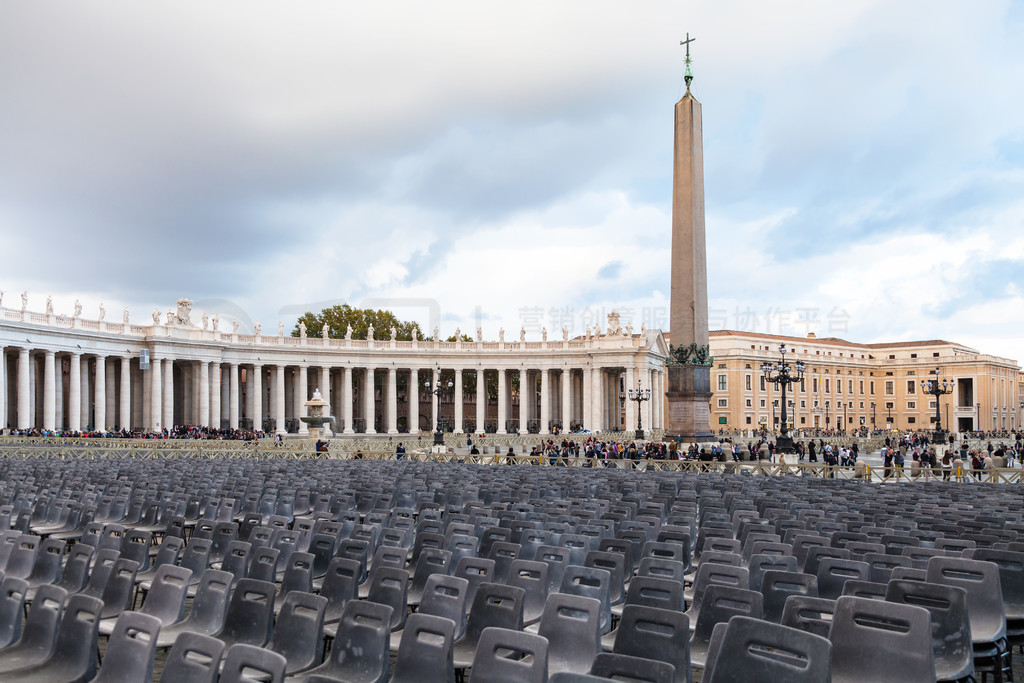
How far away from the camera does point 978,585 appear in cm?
681

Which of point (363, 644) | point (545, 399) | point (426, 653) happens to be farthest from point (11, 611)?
point (545, 399)

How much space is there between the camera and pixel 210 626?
707 centimetres

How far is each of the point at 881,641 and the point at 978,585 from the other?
2243 mm

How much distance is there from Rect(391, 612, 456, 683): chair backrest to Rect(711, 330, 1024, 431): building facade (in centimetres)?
10957

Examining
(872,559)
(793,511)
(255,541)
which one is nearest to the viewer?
(872,559)

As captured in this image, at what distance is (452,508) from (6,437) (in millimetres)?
41801

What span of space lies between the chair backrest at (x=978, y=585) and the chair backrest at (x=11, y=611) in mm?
7813

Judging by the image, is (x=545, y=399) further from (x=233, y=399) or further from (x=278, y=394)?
(x=233, y=399)

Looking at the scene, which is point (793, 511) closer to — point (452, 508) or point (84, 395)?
point (452, 508)

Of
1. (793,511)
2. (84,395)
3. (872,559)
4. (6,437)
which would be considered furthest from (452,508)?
(84,395)

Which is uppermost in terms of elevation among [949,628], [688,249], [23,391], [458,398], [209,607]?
[688,249]

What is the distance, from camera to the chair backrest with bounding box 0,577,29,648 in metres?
6.68

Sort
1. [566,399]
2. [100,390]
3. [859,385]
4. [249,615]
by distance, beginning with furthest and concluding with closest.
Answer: [859,385], [566,399], [100,390], [249,615]

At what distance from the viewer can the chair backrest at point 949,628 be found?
18.4 ft
